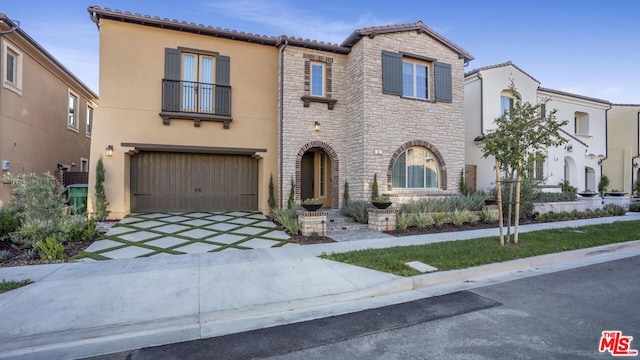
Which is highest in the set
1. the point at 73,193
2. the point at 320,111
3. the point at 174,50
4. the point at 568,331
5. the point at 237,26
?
the point at 237,26

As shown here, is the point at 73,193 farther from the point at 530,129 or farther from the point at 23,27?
the point at 530,129

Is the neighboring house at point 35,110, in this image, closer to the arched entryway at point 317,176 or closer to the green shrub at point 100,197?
the green shrub at point 100,197

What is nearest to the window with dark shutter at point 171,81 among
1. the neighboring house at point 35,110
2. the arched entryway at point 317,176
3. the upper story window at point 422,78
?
the neighboring house at point 35,110

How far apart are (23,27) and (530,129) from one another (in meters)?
15.5

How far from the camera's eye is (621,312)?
389 centimetres

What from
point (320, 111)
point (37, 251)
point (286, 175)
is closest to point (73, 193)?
point (37, 251)

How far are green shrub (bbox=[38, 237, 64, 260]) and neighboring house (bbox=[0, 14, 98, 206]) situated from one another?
605cm

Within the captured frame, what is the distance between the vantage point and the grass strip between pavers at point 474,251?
5801 mm

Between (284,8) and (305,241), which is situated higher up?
(284,8)

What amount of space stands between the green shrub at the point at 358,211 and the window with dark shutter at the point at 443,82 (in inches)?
217

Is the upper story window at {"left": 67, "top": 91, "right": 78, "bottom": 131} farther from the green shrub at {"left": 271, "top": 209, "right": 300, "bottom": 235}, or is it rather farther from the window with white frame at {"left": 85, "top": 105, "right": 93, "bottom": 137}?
the green shrub at {"left": 271, "top": 209, "right": 300, "bottom": 235}

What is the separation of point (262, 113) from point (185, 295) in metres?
8.81

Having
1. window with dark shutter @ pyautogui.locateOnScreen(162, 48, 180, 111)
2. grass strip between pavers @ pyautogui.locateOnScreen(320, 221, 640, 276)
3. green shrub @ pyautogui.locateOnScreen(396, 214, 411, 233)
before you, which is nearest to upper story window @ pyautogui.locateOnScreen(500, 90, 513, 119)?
grass strip between pavers @ pyautogui.locateOnScreen(320, 221, 640, 276)

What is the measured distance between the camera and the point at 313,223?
28.2 ft
